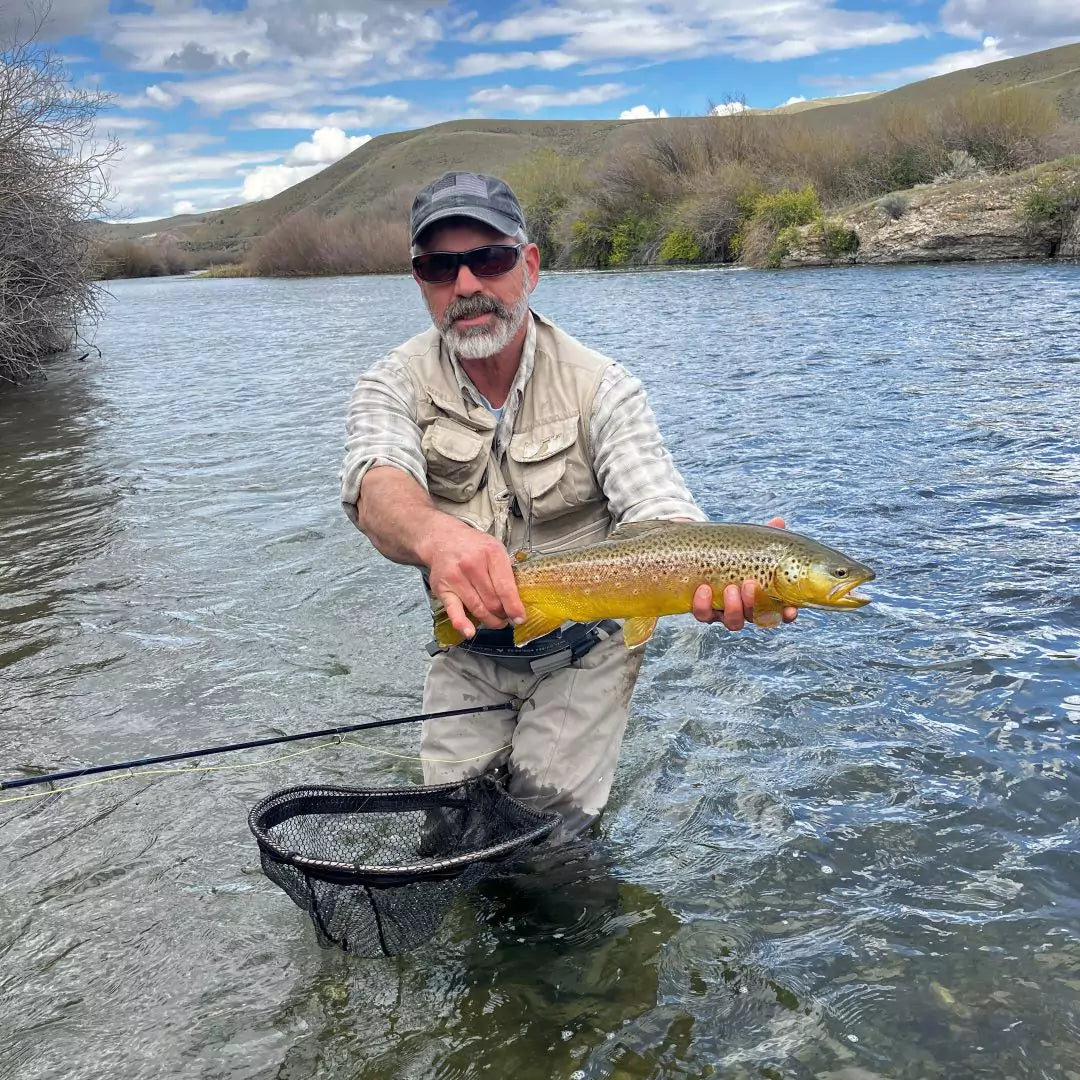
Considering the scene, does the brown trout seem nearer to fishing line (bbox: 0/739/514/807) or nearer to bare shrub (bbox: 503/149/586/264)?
fishing line (bbox: 0/739/514/807)

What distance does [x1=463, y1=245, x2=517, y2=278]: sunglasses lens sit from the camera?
3.59 metres

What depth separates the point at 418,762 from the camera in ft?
16.2

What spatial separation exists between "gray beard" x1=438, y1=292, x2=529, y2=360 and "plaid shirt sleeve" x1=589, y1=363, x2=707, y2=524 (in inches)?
15.6

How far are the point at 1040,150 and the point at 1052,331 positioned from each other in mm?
26878

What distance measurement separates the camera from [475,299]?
11.7 feet

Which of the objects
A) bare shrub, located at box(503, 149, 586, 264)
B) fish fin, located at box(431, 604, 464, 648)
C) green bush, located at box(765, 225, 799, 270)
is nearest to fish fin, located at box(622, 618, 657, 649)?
fish fin, located at box(431, 604, 464, 648)

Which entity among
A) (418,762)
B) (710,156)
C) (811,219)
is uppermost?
(710,156)

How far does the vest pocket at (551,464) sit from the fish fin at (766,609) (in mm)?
912

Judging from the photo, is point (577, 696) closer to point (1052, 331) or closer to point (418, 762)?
point (418, 762)

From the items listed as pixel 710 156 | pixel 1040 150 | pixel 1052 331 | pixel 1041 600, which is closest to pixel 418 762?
pixel 1041 600

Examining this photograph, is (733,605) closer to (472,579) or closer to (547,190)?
(472,579)

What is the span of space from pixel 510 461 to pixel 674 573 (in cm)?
90

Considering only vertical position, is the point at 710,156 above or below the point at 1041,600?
above

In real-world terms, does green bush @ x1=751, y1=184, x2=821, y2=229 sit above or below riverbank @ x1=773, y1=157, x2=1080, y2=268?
above
